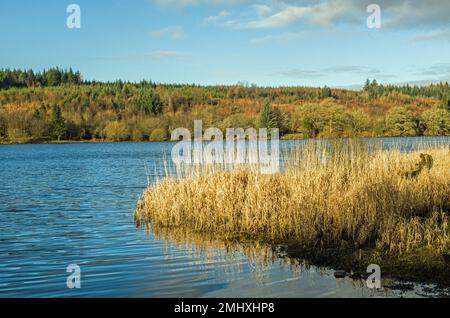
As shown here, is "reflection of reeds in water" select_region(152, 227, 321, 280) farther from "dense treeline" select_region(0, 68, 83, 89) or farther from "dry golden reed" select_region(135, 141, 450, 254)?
"dense treeline" select_region(0, 68, 83, 89)

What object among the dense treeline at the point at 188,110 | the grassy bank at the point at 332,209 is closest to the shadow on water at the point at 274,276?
the grassy bank at the point at 332,209

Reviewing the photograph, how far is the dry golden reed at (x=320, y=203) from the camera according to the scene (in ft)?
33.9

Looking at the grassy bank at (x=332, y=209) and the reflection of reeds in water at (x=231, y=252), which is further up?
the grassy bank at (x=332, y=209)

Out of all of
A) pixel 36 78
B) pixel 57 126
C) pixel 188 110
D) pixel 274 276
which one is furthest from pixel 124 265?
pixel 36 78

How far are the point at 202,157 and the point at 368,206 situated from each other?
5.34m

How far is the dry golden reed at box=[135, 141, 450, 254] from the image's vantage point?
10.3 metres

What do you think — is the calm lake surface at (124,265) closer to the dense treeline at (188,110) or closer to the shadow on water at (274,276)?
the shadow on water at (274,276)

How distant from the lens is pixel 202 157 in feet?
49.2

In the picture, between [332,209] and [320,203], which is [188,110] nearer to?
[320,203]

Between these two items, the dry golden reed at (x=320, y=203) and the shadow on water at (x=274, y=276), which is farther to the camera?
the dry golden reed at (x=320, y=203)

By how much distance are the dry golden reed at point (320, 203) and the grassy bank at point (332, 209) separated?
0.02 m

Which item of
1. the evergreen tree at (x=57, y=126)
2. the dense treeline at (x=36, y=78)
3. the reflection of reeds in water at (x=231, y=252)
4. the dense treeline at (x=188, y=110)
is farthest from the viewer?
the dense treeline at (x=36, y=78)
